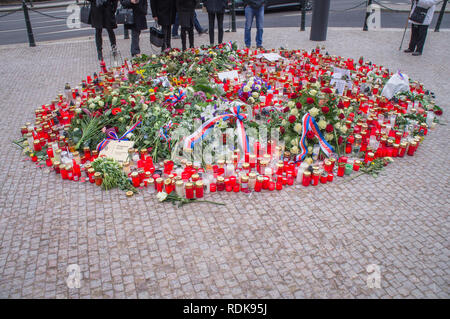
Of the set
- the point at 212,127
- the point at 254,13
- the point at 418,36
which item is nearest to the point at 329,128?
the point at 212,127

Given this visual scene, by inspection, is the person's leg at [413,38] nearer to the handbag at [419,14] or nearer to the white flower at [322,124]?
the handbag at [419,14]

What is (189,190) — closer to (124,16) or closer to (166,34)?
(166,34)

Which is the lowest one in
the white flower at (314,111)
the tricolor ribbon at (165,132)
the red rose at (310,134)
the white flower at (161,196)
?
the white flower at (161,196)

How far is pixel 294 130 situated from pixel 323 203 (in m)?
1.16

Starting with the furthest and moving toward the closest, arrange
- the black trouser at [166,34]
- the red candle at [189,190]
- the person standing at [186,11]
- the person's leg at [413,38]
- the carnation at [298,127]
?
the person's leg at [413,38] → the black trouser at [166,34] → the person standing at [186,11] → the carnation at [298,127] → the red candle at [189,190]

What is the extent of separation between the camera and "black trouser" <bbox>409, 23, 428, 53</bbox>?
325 inches

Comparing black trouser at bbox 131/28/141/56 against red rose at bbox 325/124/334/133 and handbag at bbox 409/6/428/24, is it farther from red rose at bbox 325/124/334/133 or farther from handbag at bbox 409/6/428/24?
handbag at bbox 409/6/428/24

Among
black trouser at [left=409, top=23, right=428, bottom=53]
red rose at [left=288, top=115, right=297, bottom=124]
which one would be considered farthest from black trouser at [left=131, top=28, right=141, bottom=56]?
black trouser at [left=409, top=23, right=428, bottom=53]

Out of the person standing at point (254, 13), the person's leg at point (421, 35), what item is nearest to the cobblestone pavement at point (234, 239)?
the person's leg at point (421, 35)

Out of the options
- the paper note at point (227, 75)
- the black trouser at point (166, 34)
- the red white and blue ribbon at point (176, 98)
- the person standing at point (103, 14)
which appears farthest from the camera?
the black trouser at point (166, 34)

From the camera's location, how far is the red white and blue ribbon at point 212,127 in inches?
164

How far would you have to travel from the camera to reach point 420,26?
27.0ft

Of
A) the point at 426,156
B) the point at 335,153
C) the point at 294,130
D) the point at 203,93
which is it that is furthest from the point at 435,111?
the point at 203,93

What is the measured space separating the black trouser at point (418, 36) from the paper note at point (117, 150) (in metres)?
7.68
